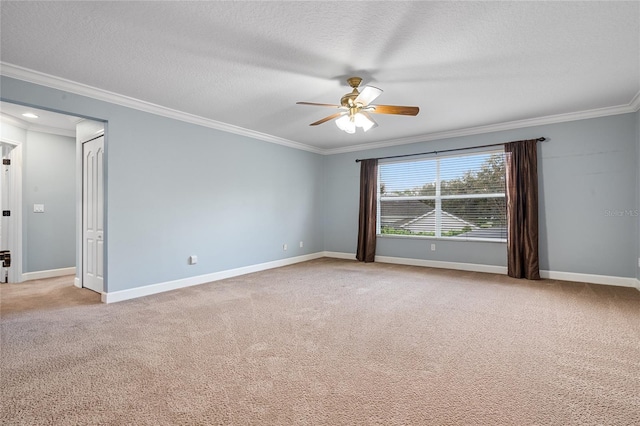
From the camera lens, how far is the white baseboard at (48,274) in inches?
200

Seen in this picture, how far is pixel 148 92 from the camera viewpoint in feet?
12.4

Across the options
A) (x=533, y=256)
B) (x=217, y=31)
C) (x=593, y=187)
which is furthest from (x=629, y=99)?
(x=217, y=31)

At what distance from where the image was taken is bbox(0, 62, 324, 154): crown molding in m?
3.13

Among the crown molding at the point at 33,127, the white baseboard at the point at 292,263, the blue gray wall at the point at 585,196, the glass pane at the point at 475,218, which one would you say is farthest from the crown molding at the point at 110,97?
the blue gray wall at the point at 585,196

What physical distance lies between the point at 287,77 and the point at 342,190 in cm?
402

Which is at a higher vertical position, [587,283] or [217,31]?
[217,31]

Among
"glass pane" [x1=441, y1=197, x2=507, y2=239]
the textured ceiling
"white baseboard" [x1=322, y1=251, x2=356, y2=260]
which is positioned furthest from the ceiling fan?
"white baseboard" [x1=322, y1=251, x2=356, y2=260]

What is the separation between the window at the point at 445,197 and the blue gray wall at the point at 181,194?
2069 millimetres

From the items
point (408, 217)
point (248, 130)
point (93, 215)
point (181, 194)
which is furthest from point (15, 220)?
point (408, 217)

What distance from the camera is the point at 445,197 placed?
5.90 meters

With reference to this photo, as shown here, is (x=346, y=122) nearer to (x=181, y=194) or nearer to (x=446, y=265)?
(x=181, y=194)

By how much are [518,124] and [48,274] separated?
8.24 metres

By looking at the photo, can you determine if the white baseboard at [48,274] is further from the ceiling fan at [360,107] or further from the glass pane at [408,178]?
the glass pane at [408,178]

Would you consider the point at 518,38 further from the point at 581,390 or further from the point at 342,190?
the point at 342,190
